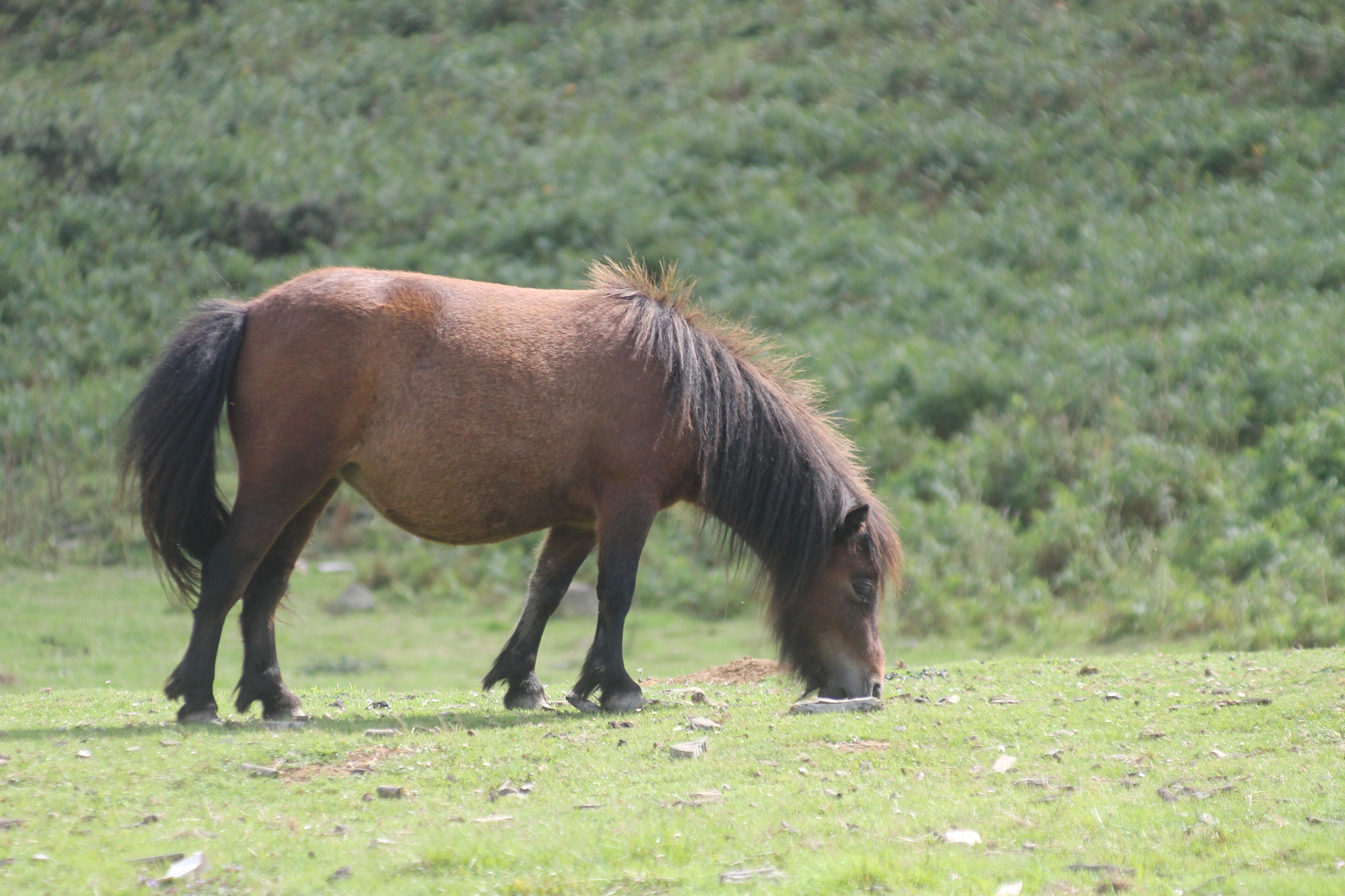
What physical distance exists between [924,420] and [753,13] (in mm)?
15431

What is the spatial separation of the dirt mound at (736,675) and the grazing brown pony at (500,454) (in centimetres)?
136

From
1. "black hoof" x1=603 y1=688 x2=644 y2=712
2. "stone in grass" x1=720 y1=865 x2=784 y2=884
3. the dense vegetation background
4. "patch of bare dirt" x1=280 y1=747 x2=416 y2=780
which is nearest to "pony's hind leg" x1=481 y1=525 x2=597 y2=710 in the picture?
"black hoof" x1=603 y1=688 x2=644 y2=712

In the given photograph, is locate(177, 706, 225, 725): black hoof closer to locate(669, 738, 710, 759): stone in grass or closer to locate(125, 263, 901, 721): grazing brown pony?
locate(125, 263, 901, 721): grazing brown pony

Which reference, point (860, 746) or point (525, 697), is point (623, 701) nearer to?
point (525, 697)

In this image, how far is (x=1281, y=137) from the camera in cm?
2088

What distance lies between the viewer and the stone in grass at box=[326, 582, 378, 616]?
14961mm

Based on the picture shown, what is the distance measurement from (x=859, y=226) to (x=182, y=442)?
54.2ft

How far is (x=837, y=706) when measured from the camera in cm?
663

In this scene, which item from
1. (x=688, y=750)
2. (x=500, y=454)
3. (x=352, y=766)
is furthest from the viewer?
(x=500, y=454)

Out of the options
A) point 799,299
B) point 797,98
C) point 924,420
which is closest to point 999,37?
point 797,98

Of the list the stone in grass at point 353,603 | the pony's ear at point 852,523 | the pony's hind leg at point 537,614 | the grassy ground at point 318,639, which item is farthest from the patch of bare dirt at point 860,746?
the stone in grass at point 353,603

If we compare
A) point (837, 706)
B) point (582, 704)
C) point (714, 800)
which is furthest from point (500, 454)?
point (714, 800)

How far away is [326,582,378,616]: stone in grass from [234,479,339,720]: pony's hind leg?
8.09 m

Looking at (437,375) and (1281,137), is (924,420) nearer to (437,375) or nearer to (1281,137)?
(1281,137)
